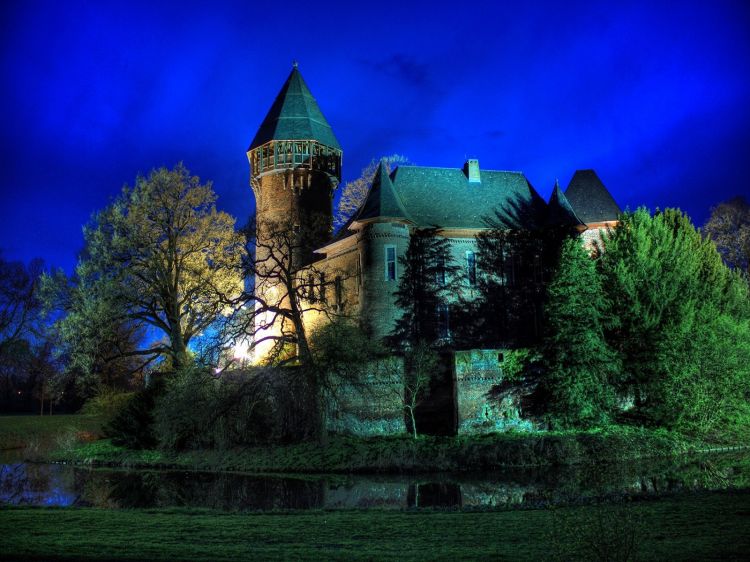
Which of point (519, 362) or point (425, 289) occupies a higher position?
point (425, 289)

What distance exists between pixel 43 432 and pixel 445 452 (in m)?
21.9

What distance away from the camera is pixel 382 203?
3038cm

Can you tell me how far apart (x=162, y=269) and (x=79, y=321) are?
4243 millimetres

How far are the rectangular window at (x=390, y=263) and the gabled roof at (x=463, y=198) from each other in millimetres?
2448

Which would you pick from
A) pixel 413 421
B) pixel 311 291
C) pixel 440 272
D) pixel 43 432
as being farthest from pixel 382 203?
pixel 43 432

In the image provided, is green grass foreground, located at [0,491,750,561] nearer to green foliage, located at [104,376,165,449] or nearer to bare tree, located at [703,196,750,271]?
green foliage, located at [104,376,165,449]

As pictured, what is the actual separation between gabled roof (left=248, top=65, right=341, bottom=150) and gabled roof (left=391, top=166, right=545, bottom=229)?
22.1ft

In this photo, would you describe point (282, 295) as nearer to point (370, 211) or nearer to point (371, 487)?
point (370, 211)

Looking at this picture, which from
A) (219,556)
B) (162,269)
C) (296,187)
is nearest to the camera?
(219,556)

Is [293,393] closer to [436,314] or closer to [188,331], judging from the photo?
[188,331]

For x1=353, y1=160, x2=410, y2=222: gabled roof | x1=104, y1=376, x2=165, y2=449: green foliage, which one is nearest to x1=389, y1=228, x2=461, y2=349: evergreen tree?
x1=353, y1=160, x2=410, y2=222: gabled roof

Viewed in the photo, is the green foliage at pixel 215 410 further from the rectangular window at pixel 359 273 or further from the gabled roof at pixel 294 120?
the gabled roof at pixel 294 120

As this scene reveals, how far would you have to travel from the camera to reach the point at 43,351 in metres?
46.2

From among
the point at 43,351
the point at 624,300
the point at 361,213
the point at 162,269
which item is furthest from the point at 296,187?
the point at 43,351
